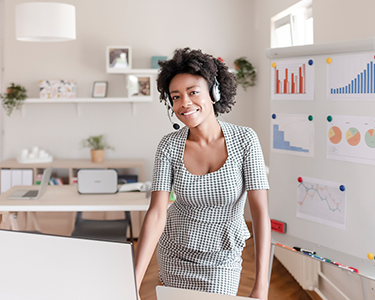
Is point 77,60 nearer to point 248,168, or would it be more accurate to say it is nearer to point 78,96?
point 78,96

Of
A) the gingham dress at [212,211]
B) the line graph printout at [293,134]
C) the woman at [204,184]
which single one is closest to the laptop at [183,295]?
the woman at [204,184]

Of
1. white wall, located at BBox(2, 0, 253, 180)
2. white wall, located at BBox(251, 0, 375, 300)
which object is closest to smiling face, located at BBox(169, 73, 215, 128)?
white wall, located at BBox(251, 0, 375, 300)

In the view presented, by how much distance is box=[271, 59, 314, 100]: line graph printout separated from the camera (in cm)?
196

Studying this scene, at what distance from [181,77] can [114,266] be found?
0.83m

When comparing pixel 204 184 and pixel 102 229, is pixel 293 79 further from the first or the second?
pixel 102 229

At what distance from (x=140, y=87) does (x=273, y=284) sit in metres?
2.46

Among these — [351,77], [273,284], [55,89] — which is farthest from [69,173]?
[351,77]

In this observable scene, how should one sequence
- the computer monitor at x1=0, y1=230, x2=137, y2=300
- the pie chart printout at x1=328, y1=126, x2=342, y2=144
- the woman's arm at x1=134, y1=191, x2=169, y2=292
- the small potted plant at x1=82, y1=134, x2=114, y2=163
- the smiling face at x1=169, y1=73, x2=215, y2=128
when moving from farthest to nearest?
the small potted plant at x1=82, y1=134, x2=114, y2=163 → the pie chart printout at x1=328, y1=126, x2=342, y2=144 → the smiling face at x1=169, y1=73, x2=215, y2=128 → the woman's arm at x1=134, y1=191, x2=169, y2=292 → the computer monitor at x1=0, y1=230, x2=137, y2=300

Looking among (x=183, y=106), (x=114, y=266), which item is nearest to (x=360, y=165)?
(x=183, y=106)

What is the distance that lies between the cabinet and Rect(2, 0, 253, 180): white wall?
0.77ft

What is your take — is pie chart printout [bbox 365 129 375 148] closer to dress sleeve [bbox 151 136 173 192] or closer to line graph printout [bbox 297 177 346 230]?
line graph printout [bbox 297 177 346 230]

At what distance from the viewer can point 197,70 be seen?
4.46 ft

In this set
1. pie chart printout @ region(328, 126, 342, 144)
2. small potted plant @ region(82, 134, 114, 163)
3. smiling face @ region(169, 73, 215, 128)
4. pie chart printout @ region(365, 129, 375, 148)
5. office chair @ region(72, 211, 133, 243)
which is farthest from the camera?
small potted plant @ region(82, 134, 114, 163)

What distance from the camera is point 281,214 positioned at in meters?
2.16
